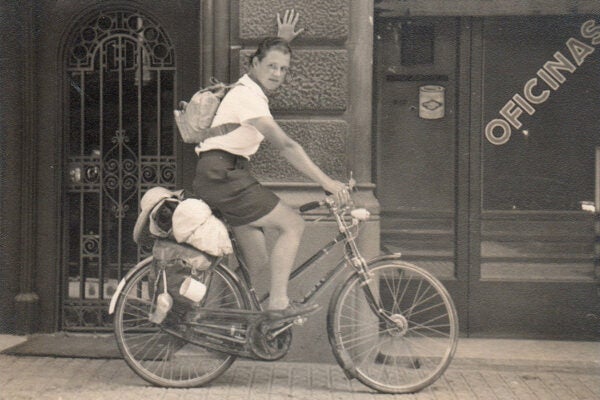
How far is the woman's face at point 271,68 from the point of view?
17.8 feet

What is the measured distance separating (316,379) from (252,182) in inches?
50.3

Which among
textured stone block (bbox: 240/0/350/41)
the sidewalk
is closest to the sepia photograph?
the sidewalk

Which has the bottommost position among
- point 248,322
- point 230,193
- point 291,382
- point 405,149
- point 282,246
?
point 291,382

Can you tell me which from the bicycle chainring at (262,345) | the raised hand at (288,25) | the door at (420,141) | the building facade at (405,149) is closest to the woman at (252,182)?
the bicycle chainring at (262,345)

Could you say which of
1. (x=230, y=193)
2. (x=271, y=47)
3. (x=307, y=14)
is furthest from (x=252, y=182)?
(x=307, y=14)

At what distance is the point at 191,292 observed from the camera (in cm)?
531

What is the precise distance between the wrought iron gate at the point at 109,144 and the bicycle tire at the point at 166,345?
1.28m

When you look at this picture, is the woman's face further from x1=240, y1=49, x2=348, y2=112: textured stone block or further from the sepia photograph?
the sepia photograph

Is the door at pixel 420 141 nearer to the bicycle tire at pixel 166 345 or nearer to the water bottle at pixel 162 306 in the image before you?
the bicycle tire at pixel 166 345

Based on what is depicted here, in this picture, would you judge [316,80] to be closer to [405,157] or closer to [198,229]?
[405,157]

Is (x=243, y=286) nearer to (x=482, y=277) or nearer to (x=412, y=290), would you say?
(x=412, y=290)

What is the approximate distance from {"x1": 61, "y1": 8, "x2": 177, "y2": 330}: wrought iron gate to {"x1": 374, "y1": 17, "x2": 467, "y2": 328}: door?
1539 millimetres

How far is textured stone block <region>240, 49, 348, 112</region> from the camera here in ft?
20.2

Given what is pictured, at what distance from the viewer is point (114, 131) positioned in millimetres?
6777
